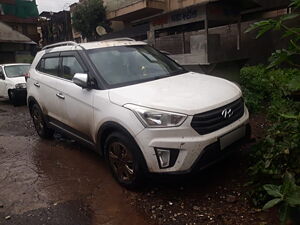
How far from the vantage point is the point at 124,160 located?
138 inches

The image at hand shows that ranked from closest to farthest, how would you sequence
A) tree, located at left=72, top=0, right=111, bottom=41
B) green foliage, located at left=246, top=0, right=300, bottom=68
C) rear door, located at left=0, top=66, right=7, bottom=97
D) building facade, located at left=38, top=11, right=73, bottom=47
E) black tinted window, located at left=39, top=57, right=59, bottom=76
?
green foliage, located at left=246, top=0, right=300, bottom=68
black tinted window, located at left=39, top=57, right=59, bottom=76
rear door, located at left=0, top=66, right=7, bottom=97
tree, located at left=72, top=0, right=111, bottom=41
building facade, located at left=38, top=11, right=73, bottom=47

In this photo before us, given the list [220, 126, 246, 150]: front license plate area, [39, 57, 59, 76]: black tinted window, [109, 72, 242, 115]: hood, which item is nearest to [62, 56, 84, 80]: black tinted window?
[39, 57, 59, 76]: black tinted window

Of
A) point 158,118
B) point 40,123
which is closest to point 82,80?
point 158,118

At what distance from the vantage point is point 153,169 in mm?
3191

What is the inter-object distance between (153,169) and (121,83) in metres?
Result: 1.23

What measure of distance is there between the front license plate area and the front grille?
0.12 meters

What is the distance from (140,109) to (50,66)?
2698mm

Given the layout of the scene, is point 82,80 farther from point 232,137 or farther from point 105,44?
point 232,137

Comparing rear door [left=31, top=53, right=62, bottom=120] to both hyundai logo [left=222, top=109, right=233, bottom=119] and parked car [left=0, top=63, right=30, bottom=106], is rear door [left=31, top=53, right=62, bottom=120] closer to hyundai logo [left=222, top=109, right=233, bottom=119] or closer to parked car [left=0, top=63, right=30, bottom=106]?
hyundai logo [left=222, top=109, right=233, bottom=119]

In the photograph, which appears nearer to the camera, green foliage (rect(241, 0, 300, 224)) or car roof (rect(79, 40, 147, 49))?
green foliage (rect(241, 0, 300, 224))

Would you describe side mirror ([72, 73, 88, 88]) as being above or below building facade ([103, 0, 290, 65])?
below

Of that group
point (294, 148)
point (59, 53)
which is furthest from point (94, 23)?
point (294, 148)

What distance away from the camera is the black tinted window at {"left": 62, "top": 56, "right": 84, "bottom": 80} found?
4.35 m

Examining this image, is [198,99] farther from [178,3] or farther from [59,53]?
[178,3]
